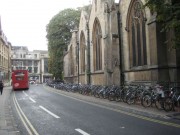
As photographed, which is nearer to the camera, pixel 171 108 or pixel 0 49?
pixel 171 108

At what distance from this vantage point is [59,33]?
53625 millimetres

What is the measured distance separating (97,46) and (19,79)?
13.9 metres

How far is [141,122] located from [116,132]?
216cm

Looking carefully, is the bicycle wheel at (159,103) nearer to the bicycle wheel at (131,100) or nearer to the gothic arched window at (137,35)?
the bicycle wheel at (131,100)

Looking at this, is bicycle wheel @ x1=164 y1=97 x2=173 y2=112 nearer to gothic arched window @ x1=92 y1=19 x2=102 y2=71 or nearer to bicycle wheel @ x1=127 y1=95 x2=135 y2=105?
bicycle wheel @ x1=127 y1=95 x2=135 y2=105

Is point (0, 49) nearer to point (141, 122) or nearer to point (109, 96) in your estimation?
point (109, 96)

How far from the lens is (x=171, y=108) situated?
13.1 meters

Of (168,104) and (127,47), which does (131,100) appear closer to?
(168,104)

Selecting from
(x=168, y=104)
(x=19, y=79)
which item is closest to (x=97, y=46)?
(x=19, y=79)

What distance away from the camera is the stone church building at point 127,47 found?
1819cm

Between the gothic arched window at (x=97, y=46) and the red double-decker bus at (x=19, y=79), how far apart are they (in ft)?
39.3

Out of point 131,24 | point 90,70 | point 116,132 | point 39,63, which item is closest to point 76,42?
point 90,70

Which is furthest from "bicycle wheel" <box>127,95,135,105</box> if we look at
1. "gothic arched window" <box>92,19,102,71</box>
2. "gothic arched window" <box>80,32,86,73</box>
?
"gothic arched window" <box>80,32,86,73</box>

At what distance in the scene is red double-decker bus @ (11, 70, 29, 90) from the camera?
39.3 metres
